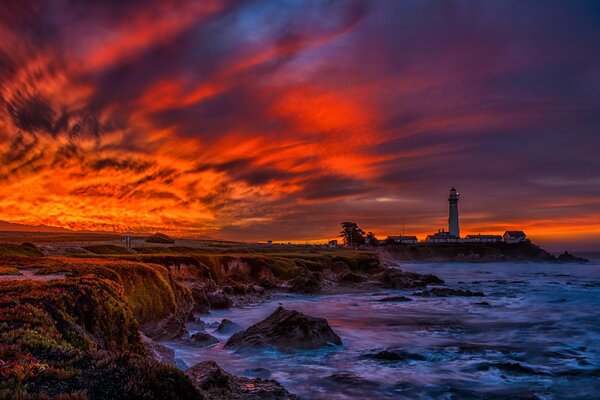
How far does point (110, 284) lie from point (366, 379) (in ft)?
29.7

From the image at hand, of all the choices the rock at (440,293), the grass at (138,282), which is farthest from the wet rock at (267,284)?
the grass at (138,282)

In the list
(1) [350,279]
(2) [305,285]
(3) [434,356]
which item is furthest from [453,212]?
(3) [434,356]

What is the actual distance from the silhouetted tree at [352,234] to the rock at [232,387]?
563ft

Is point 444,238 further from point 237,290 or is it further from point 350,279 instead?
point 237,290

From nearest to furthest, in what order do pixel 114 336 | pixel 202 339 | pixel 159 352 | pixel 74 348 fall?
1. pixel 74 348
2. pixel 114 336
3. pixel 159 352
4. pixel 202 339

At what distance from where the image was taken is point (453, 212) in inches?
6727

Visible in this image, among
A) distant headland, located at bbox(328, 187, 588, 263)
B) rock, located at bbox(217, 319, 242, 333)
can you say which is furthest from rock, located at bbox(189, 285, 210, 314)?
distant headland, located at bbox(328, 187, 588, 263)

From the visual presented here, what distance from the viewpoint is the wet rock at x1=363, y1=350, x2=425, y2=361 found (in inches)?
739

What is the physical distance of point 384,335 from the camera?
81.2 feet

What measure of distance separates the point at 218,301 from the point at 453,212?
154m

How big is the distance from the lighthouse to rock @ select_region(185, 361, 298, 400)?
161m

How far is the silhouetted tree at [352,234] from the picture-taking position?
18262 cm

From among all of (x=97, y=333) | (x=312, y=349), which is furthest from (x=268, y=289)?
(x=97, y=333)

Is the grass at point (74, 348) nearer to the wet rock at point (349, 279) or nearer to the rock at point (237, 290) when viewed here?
the rock at point (237, 290)
